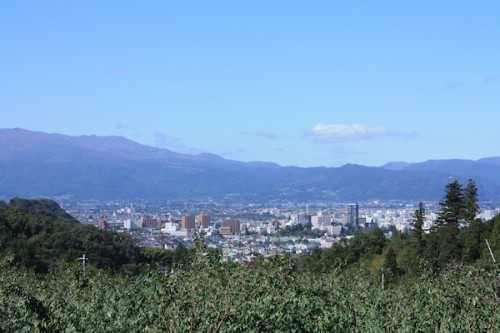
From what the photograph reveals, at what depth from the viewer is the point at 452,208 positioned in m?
42.7

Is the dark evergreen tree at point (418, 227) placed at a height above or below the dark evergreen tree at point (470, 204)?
below

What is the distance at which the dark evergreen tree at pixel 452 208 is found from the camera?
42.5 meters

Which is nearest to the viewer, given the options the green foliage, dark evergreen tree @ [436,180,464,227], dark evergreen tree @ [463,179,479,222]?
the green foliage

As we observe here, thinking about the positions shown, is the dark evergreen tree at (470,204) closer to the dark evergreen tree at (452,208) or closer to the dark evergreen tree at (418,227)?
the dark evergreen tree at (452,208)

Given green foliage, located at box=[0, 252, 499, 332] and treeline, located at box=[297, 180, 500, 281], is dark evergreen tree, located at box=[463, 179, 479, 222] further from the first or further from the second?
green foliage, located at box=[0, 252, 499, 332]

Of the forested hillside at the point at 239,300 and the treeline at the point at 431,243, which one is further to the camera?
the treeline at the point at 431,243

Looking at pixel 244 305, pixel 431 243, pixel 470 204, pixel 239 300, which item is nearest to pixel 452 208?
pixel 470 204

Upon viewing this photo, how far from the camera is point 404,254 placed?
37.5 m

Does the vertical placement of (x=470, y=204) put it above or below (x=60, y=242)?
above

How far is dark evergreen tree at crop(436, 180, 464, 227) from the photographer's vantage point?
140 feet

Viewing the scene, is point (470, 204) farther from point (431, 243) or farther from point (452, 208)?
point (431, 243)

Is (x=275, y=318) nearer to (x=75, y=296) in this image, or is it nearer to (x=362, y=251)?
(x=75, y=296)

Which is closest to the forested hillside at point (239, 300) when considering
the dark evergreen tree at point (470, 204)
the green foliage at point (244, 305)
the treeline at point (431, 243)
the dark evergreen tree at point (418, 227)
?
the green foliage at point (244, 305)

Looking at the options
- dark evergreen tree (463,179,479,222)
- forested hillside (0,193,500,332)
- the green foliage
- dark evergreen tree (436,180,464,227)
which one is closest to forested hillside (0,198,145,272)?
dark evergreen tree (436,180,464,227)
